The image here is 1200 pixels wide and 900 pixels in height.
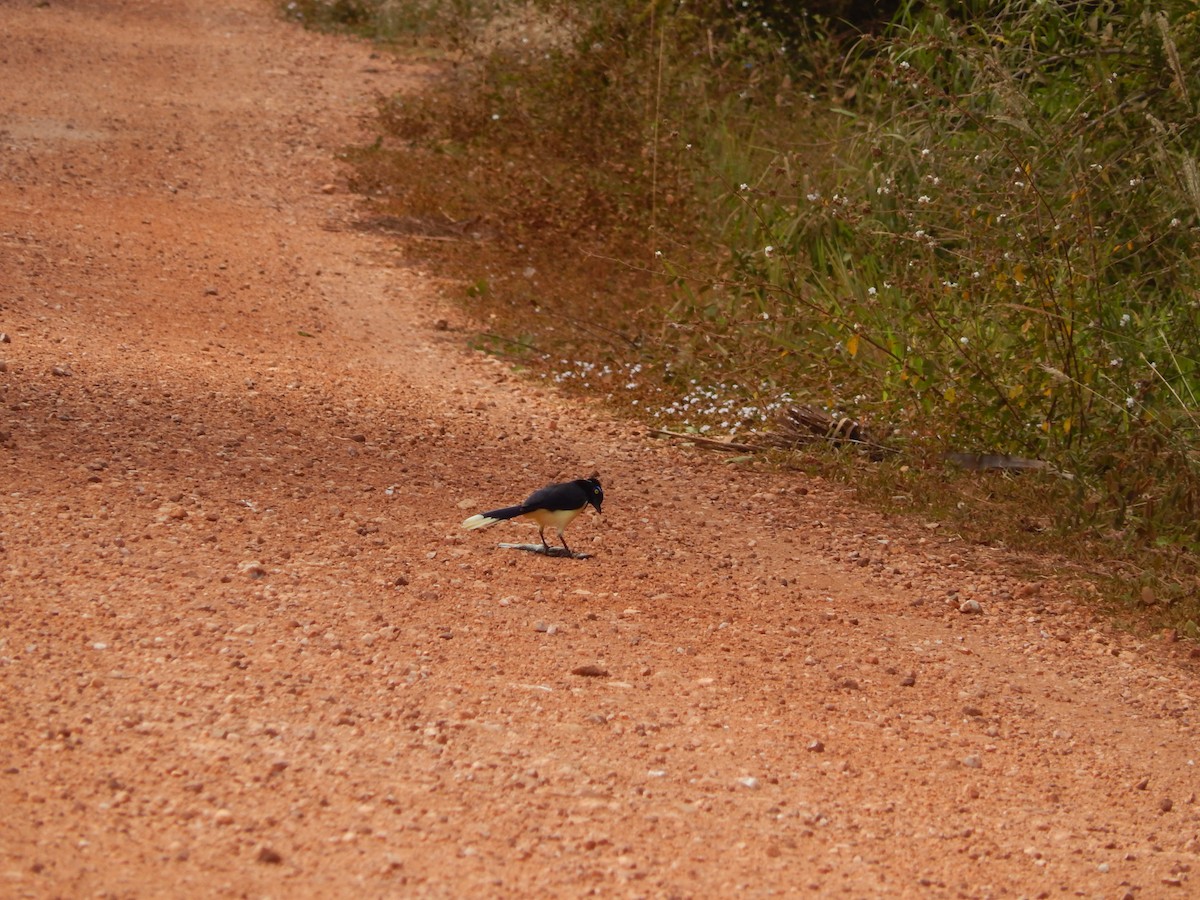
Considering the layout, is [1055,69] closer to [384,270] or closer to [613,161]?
[613,161]

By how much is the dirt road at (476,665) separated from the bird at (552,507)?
0.13 m

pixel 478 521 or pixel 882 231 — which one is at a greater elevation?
pixel 882 231

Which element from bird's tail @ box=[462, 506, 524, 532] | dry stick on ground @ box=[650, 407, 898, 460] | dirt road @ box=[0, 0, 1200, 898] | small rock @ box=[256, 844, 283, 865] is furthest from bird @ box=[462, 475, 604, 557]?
small rock @ box=[256, 844, 283, 865]

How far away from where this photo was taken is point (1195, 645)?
16.0ft

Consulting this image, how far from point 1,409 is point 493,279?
3.72 meters

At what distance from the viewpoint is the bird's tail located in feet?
16.2

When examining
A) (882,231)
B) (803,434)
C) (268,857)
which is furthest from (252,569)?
(882,231)

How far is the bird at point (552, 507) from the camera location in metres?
4.91

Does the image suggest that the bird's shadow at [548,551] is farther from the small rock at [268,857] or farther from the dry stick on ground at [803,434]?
the small rock at [268,857]

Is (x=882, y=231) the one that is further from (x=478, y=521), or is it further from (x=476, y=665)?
(x=476, y=665)

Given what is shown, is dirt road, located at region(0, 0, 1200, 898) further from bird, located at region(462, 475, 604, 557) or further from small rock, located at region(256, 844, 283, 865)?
bird, located at region(462, 475, 604, 557)

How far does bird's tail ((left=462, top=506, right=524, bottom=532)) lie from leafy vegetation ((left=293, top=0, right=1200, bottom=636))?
1873 mm

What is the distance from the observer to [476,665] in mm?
4133

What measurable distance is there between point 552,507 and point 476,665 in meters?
0.90
